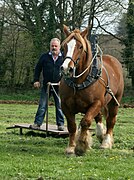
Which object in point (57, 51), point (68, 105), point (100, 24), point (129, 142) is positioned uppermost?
point (100, 24)

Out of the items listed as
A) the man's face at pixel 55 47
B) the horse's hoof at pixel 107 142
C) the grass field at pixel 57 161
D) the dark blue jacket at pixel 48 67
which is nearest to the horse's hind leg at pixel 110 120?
the horse's hoof at pixel 107 142

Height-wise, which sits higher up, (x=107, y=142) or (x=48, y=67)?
(x=48, y=67)

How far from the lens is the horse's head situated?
26.7 ft

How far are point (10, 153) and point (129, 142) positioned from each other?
314 cm

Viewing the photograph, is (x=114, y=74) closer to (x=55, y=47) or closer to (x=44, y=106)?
(x=55, y=47)

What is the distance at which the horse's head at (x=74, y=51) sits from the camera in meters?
8.12

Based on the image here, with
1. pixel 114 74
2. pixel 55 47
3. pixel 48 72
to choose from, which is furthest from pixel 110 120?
pixel 55 47

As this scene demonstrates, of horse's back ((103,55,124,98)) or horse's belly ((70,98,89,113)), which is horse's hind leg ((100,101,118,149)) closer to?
horse's back ((103,55,124,98))

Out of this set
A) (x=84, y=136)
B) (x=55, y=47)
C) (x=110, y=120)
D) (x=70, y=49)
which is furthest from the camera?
(x=55, y=47)

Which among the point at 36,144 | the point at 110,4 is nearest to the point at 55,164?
the point at 36,144

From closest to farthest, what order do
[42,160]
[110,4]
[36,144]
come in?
[42,160] → [36,144] → [110,4]

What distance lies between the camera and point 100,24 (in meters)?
39.2

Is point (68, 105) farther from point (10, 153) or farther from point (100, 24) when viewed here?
point (100, 24)

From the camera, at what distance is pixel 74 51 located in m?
8.38
